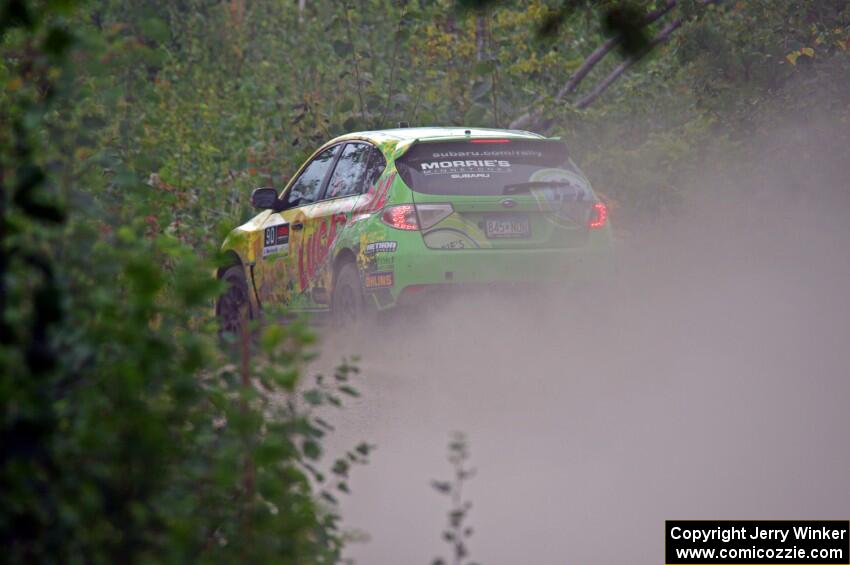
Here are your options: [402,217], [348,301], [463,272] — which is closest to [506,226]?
[463,272]

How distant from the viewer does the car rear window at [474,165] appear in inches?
421

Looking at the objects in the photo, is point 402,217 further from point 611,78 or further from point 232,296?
point 611,78

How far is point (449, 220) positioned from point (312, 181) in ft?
7.25

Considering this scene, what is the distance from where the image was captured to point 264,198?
12.3 m

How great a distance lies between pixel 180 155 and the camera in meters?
16.0

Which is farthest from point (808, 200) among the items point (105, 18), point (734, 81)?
point (105, 18)

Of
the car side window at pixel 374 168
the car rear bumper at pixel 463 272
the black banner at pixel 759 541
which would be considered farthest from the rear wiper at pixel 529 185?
the black banner at pixel 759 541

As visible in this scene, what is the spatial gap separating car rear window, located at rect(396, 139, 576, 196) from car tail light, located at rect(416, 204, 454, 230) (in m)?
0.12

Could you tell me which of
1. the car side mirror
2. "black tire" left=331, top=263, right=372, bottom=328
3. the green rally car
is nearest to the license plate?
the green rally car

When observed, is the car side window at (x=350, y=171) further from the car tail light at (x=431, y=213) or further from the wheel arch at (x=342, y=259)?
the car tail light at (x=431, y=213)

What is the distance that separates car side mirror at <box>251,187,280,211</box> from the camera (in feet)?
40.1

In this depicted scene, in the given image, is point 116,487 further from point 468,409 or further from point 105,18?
point 105,18

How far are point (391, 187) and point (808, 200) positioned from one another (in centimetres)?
820

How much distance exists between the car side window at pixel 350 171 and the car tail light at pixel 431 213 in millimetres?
863
